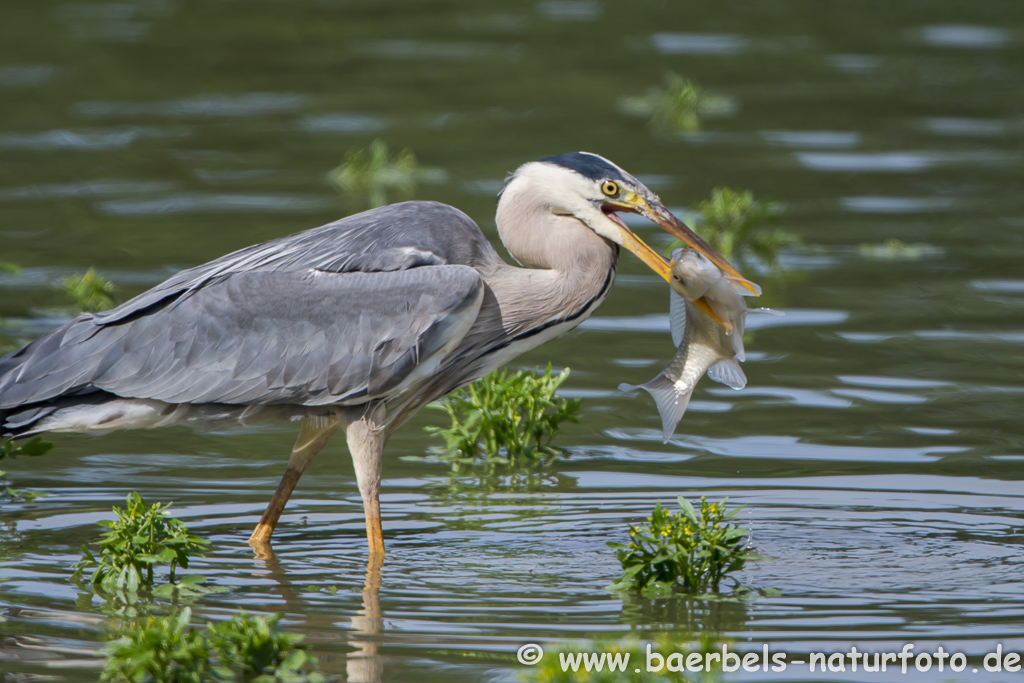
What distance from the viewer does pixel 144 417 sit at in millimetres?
6824

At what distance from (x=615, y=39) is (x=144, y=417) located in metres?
15.3

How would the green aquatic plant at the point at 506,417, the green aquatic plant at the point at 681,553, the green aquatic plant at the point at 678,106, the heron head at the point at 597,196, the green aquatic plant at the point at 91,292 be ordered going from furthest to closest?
the green aquatic plant at the point at 678,106, the green aquatic plant at the point at 91,292, the green aquatic plant at the point at 506,417, the heron head at the point at 597,196, the green aquatic plant at the point at 681,553

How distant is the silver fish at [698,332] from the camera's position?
6434 mm

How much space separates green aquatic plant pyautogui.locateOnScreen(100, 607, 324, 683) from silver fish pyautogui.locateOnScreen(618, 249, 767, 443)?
2.13 meters

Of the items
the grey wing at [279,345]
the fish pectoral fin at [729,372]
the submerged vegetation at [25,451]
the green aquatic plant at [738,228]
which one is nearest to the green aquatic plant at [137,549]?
the grey wing at [279,345]

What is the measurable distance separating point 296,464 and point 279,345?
2.08 feet

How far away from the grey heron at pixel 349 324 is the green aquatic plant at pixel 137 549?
0.81 m

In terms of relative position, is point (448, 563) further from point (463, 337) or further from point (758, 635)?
point (758, 635)

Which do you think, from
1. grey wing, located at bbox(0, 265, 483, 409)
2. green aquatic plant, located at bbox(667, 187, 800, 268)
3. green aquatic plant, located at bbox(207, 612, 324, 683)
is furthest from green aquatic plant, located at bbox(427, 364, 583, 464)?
green aquatic plant, located at bbox(667, 187, 800, 268)

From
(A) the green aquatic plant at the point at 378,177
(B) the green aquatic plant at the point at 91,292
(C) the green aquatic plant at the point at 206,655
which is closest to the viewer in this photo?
(C) the green aquatic plant at the point at 206,655

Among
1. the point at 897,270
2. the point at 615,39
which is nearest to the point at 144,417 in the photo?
the point at 897,270

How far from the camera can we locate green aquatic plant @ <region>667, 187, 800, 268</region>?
11.8m

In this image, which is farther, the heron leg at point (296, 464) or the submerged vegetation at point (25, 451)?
the submerged vegetation at point (25, 451)

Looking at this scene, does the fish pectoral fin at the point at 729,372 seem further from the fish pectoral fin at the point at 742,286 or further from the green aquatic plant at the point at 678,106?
the green aquatic plant at the point at 678,106
